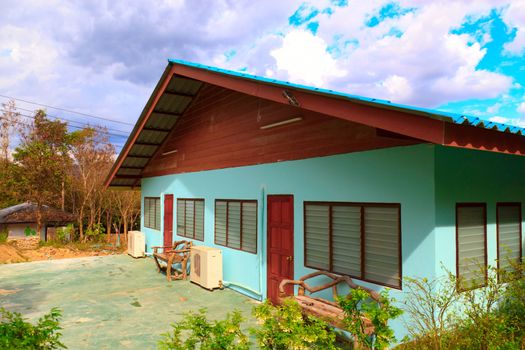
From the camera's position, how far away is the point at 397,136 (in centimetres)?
538

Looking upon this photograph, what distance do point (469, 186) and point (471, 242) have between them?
0.85 metres

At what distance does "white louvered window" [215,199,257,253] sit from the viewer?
9.02m

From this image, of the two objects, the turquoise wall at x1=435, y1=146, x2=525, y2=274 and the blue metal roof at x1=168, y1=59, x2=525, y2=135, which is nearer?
the blue metal roof at x1=168, y1=59, x2=525, y2=135

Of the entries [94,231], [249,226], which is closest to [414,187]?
[249,226]

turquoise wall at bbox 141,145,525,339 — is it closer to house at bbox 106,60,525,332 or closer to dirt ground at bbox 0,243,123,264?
house at bbox 106,60,525,332

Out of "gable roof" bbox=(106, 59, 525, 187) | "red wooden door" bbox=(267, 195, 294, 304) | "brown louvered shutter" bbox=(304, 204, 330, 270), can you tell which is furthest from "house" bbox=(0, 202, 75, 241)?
"brown louvered shutter" bbox=(304, 204, 330, 270)

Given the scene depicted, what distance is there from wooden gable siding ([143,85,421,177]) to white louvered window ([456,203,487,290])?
1.42m

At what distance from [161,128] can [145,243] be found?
5.43 meters

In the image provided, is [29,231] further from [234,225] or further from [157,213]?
[234,225]

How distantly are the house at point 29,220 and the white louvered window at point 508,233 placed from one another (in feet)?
70.1

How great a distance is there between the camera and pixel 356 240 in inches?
245

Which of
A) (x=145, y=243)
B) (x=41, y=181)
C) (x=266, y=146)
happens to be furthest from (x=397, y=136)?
(x=41, y=181)

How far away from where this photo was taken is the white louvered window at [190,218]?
37.6 ft

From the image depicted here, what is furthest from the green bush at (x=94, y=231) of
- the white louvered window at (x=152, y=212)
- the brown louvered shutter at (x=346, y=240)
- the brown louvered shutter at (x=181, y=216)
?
the brown louvered shutter at (x=346, y=240)
